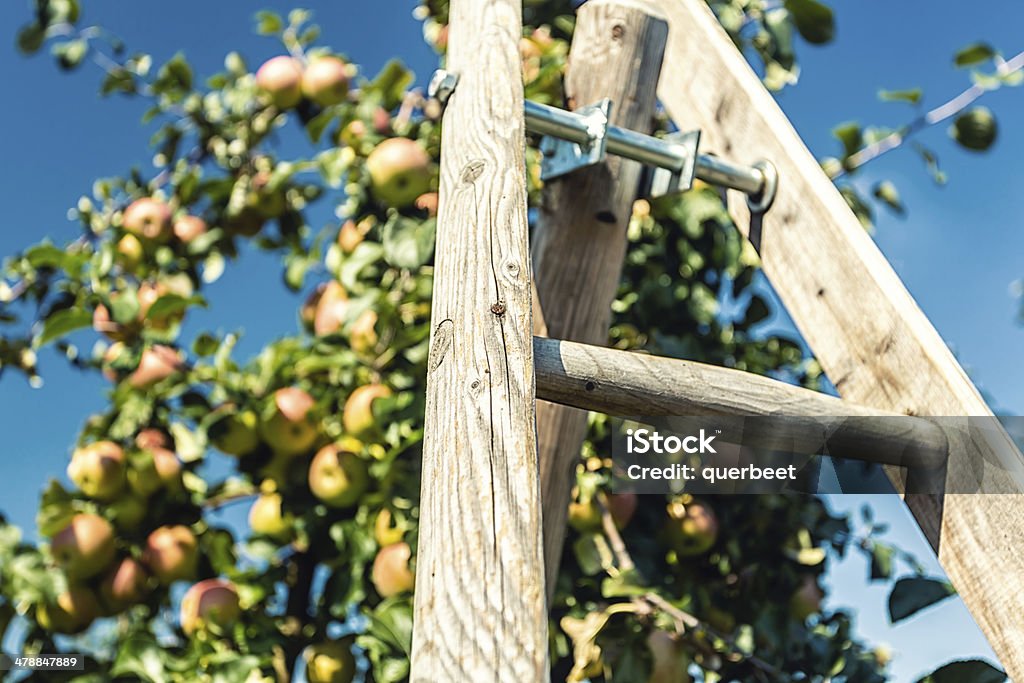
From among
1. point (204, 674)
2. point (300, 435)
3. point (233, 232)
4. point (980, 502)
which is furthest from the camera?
point (233, 232)

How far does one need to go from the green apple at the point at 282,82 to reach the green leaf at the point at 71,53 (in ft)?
1.38

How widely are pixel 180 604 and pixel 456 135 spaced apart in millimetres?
1124

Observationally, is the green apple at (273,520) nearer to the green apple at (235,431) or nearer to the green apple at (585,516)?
the green apple at (235,431)

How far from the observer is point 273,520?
1.61m

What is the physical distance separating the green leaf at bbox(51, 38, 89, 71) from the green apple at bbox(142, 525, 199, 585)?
106 centimetres

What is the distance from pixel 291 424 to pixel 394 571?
0.32 meters

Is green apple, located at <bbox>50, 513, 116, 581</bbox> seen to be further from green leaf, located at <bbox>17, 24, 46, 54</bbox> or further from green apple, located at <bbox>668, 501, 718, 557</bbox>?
green leaf, located at <bbox>17, 24, 46, 54</bbox>

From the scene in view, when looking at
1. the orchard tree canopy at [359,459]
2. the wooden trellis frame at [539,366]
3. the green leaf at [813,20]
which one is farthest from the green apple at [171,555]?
the green leaf at [813,20]

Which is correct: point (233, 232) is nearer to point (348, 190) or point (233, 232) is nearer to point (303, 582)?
point (348, 190)

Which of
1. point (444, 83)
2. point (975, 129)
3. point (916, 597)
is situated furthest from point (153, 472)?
point (975, 129)

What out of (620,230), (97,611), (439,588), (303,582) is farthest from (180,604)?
(439,588)

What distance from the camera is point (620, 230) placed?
45.4 inches

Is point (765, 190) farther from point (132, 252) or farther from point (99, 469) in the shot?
point (132, 252)

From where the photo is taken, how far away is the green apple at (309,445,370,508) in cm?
150
